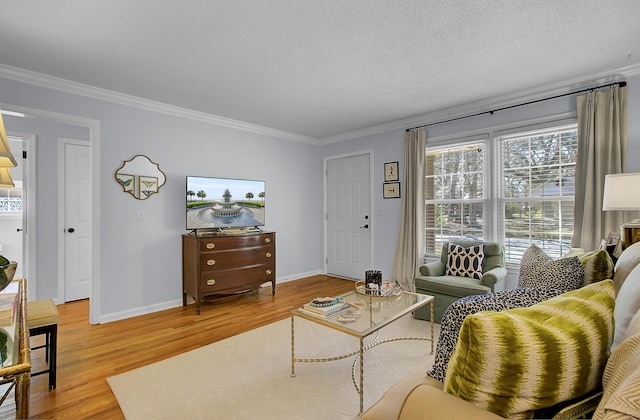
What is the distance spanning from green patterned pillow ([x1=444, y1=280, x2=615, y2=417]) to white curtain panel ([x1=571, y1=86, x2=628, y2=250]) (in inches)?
109

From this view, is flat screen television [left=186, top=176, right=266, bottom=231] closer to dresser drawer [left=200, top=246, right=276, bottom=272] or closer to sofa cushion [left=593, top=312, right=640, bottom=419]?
dresser drawer [left=200, top=246, right=276, bottom=272]

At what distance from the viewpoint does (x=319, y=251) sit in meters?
5.62

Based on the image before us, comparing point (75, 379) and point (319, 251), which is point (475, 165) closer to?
point (319, 251)

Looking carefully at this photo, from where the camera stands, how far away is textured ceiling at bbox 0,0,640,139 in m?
1.99

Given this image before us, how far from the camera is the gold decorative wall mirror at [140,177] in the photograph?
11.4 feet

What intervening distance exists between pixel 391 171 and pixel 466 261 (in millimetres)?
1745

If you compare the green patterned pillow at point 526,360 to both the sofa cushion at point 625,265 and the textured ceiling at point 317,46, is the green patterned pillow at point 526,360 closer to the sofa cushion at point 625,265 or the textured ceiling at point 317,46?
the sofa cushion at point 625,265

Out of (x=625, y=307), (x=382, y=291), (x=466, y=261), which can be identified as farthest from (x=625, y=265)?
(x=466, y=261)

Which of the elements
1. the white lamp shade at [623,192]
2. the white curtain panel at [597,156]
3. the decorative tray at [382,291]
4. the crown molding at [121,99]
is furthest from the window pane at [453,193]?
the crown molding at [121,99]

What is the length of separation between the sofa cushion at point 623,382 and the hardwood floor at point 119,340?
7.37 feet

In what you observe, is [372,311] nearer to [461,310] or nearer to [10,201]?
[461,310]

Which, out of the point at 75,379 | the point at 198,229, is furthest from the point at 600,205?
the point at 75,379

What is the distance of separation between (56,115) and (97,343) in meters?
2.19

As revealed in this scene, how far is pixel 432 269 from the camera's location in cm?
344
